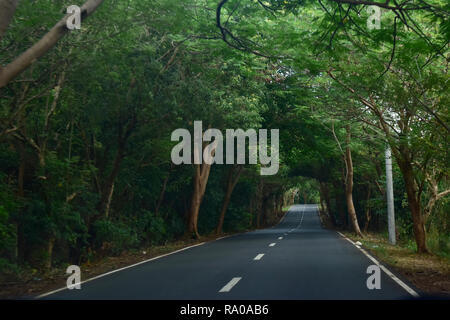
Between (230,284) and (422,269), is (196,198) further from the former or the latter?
(230,284)

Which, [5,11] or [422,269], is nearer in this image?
[5,11]

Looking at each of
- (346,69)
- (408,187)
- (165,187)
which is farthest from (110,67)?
(165,187)

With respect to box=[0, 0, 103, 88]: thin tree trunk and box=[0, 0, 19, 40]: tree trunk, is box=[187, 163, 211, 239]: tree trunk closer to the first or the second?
box=[0, 0, 103, 88]: thin tree trunk

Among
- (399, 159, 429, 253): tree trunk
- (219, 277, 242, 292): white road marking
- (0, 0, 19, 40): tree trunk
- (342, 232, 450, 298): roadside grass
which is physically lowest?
(342, 232, 450, 298): roadside grass

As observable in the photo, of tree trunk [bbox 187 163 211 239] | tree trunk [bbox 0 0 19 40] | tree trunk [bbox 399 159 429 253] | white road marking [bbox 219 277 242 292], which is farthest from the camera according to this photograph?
tree trunk [bbox 187 163 211 239]

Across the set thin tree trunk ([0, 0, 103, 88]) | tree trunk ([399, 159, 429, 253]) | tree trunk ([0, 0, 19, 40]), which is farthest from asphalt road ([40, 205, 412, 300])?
tree trunk ([0, 0, 19, 40])

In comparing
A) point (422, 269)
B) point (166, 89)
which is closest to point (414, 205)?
point (422, 269)

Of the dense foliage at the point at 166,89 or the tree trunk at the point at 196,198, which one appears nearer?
the dense foliage at the point at 166,89

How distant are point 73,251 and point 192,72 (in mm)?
8351

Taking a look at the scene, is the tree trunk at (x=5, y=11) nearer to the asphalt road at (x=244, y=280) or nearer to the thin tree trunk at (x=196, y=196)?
the asphalt road at (x=244, y=280)

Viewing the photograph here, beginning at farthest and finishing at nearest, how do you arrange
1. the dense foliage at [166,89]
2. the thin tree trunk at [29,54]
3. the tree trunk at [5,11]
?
the dense foliage at [166,89], the thin tree trunk at [29,54], the tree trunk at [5,11]

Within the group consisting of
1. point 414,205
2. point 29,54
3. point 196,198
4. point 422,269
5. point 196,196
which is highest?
point 29,54

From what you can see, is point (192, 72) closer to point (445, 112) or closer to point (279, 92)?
point (279, 92)

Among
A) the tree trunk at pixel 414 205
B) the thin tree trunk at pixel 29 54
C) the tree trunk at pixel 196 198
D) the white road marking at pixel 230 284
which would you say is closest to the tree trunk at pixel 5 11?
the thin tree trunk at pixel 29 54
